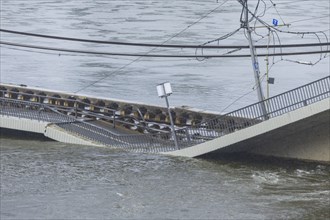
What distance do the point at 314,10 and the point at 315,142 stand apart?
5061 centimetres

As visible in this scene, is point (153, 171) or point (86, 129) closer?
point (153, 171)

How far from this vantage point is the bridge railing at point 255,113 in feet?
67.1

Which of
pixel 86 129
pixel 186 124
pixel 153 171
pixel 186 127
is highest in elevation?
pixel 86 129

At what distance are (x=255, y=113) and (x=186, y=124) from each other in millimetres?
3048

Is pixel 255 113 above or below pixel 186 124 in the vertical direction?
above

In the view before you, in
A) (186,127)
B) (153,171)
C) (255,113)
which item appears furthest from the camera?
(186,127)

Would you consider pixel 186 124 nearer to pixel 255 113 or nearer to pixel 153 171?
pixel 255 113

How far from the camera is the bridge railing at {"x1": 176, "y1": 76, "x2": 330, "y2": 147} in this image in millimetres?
20467

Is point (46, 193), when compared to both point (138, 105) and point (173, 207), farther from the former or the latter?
point (138, 105)

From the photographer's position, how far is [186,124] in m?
24.5

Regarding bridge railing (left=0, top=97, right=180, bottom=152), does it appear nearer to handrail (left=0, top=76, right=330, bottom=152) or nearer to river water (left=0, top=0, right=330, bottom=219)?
handrail (left=0, top=76, right=330, bottom=152)

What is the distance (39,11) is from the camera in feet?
242

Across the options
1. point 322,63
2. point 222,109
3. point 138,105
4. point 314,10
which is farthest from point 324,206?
point 314,10

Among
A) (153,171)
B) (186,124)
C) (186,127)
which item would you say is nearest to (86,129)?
(186,124)
